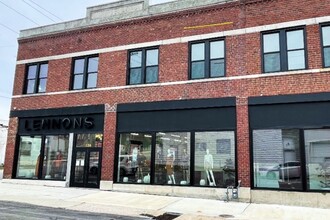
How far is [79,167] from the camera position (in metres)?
18.2

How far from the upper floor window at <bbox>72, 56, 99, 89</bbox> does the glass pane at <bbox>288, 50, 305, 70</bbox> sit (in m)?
10.3

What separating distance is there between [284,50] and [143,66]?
705cm

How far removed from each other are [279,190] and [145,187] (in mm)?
6227

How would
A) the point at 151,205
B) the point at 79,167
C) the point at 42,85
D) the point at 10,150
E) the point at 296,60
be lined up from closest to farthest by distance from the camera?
the point at 151,205 → the point at 296,60 → the point at 79,167 → the point at 10,150 → the point at 42,85

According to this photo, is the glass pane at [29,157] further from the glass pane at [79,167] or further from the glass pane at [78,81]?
the glass pane at [78,81]

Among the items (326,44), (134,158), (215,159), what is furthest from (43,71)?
(326,44)

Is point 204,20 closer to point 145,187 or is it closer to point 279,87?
point 279,87

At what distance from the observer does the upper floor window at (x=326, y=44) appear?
13824 mm

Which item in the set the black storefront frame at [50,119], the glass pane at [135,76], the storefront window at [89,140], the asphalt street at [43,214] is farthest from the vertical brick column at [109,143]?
the asphalt street at [43,214]

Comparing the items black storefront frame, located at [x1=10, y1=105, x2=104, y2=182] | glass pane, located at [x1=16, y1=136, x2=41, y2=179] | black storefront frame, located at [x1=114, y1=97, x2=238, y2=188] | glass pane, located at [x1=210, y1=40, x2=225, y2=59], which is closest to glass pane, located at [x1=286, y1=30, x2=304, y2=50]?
glass pane, located at [x1=210, y1=40, x2=225, y2=59]

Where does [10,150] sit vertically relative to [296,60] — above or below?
below

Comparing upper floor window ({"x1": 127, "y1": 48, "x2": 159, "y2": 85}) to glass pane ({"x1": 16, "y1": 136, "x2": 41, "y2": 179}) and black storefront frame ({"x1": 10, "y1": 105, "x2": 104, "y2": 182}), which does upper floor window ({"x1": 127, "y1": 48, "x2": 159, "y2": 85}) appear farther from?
glass pane ({"x1": 16, "y1": 136, "x2": 41, "y2": 179})

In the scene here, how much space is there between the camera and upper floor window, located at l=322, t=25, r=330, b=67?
13.8 m

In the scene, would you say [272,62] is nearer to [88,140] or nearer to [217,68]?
[217,68]
